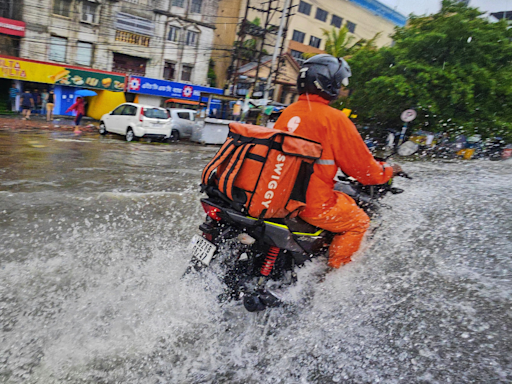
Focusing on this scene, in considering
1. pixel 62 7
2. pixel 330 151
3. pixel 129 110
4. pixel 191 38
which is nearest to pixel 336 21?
pixel 191 38

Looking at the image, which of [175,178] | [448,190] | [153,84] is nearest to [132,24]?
[153,84]

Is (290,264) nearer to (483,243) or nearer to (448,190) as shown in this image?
(483,243)

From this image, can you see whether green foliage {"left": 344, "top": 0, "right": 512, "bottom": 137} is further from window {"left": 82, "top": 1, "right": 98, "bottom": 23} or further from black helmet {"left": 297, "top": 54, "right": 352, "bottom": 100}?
window {"left": 82, "top": 1, "right": 98, "bottom": 23}

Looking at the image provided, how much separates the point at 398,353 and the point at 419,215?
8.80 ft

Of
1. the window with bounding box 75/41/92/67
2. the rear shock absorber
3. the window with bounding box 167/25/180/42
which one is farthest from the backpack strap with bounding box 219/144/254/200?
the window with bounding box 167/25/180/42

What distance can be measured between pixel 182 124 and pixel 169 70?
1337cm

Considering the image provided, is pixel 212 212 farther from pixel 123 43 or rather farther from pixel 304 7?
pixel 304 7

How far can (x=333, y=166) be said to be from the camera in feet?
8.32

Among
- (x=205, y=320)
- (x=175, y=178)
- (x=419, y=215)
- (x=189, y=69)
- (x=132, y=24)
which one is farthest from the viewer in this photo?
(x=189, y=69)

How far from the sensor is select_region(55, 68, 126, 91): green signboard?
21297 millimetres

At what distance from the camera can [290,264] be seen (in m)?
2.92

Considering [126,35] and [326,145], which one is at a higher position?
[126,35]

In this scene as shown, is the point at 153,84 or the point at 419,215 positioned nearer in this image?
the point at 419,215

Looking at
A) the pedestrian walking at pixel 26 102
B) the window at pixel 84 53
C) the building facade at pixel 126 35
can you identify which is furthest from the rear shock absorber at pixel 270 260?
the window at pixel 84 53
